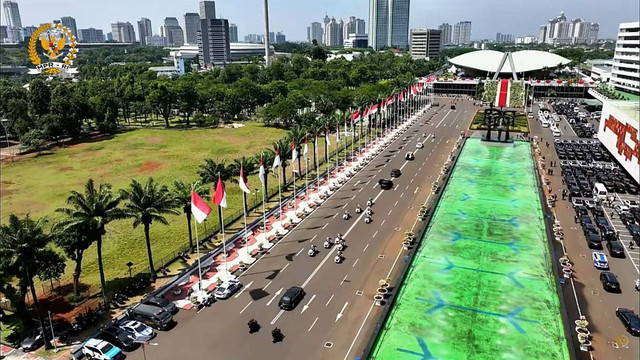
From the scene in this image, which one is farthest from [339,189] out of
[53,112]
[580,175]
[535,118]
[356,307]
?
[535,118]

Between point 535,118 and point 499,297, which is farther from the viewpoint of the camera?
point 535,118

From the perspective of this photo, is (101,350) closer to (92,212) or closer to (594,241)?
(92,212)

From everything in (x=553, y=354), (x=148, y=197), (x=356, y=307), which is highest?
(x=148, y=197)

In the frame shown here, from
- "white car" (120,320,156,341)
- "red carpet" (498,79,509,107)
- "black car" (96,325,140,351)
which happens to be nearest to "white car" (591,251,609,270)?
"red carpet" (498,79,509,107)

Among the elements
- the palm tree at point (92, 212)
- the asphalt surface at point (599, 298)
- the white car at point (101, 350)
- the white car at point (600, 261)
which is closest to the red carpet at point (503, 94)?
the asphalt surface at point (599, 298)

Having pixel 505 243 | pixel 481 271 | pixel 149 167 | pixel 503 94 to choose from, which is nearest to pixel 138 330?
pixel 481 271

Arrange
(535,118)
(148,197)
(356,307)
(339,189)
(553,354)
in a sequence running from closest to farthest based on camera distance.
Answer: (553,354)
(356,307)
(148,197)
(339,189)
(535,118)

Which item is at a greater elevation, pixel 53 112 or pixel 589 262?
pixel 53 112

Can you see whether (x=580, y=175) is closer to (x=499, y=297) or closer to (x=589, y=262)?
(x=589, y=262)

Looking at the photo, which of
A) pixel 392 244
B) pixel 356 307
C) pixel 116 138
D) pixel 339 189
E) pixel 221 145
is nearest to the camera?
pixel 356 307
